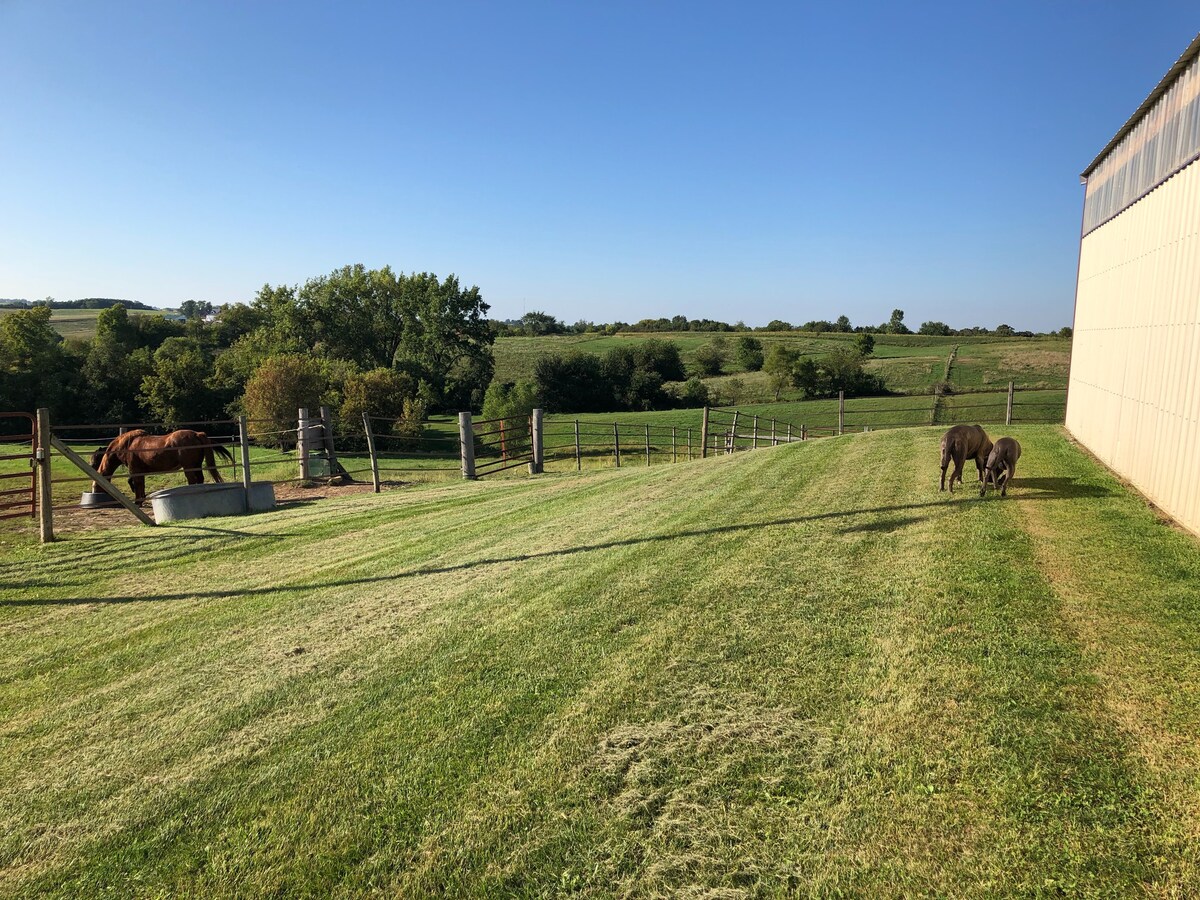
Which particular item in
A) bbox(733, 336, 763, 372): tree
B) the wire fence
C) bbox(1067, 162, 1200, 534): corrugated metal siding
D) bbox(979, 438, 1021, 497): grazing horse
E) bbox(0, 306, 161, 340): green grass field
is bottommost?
the wire fence

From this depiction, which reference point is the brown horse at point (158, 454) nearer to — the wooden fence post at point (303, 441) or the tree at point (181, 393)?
the wooden fence post at point (303, 441)

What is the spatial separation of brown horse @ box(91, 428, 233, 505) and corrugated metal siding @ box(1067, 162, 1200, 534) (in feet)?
48.1

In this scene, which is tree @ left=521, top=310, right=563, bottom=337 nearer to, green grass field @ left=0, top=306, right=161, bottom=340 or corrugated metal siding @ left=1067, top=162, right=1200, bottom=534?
green grass field @ left=0, top=306, right=161, bottom=340

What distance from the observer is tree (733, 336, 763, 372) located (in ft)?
232

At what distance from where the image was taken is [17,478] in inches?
687

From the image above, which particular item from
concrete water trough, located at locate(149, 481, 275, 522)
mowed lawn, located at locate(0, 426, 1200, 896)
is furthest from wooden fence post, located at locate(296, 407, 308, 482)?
mowed lawn, located at locate(0, 426, 1200, 896)

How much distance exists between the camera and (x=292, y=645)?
182 inches

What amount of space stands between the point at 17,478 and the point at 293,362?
23.3m

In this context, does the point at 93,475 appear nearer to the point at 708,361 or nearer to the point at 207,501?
the point at 207,501

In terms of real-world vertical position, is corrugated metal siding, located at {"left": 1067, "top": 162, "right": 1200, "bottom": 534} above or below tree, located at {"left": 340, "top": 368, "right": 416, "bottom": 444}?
above

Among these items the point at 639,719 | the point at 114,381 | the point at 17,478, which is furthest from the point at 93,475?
the point at 114,381

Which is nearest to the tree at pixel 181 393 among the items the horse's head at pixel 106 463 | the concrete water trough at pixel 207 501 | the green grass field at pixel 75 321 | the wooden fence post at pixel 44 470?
the horse's head at pixel 106 463

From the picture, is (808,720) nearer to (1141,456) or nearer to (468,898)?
(468,898)

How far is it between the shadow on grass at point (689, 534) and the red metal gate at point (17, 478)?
3.68 meters
